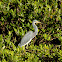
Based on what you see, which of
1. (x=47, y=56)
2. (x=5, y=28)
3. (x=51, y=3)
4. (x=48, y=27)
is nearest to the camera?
(x=47, y=56)

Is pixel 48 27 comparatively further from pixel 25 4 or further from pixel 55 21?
pixel 25 4

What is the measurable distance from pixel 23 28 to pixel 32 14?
42cm

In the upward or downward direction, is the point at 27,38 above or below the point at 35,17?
below

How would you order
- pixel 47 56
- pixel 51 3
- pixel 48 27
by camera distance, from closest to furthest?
1. pixel 47 56
2. pixel 48 27
3. pixel 51 3

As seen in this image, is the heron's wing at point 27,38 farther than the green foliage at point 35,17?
Yes

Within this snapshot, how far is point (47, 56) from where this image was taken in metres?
2.96

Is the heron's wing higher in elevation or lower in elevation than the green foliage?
lower

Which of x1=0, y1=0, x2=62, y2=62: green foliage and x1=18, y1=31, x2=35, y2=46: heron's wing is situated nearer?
x1=0, y1=0, x2=62, y2=62: green foliage

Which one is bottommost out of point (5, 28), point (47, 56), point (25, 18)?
point (47, 56)

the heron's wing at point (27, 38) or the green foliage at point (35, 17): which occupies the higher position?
the green foliage at point (35, 17)

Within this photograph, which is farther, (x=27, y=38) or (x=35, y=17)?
(x=27, y=38)

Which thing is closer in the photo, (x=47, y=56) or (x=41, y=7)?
(x=47, y=56)

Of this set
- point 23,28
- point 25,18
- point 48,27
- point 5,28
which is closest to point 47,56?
point 48,27

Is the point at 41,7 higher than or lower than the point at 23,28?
higher
